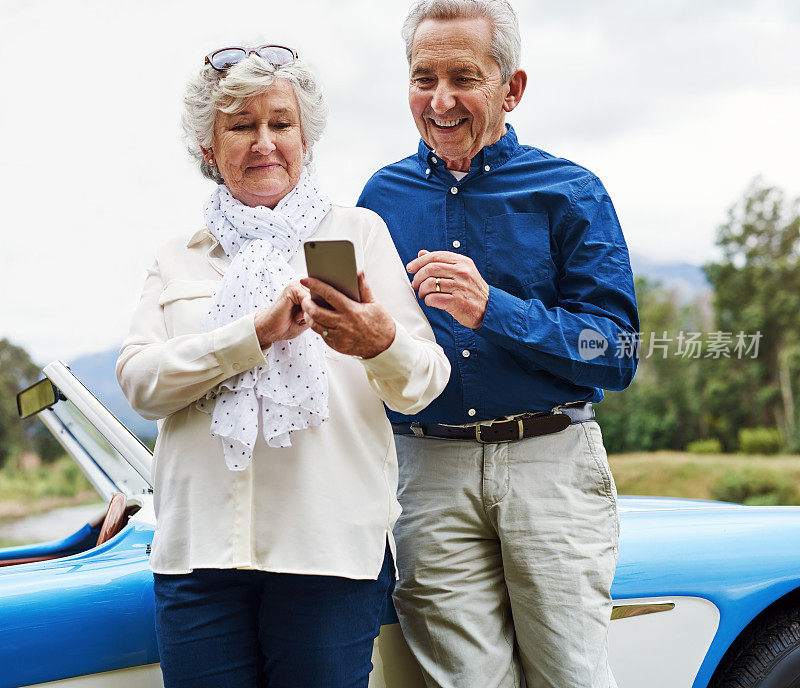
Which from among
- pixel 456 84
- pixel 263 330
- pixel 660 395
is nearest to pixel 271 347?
pixel 263 330

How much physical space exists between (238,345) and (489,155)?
0.88 m

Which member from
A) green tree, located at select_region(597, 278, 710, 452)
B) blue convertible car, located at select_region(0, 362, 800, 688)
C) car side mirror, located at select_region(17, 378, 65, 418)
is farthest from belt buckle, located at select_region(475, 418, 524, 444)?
green tree, located at select_region(597, 278, 710, 452)

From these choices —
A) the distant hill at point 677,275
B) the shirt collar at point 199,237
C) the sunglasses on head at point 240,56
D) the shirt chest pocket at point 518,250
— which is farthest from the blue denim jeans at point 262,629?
the distant hill at point 677,275

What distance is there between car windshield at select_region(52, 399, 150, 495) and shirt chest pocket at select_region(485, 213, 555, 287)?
125cm

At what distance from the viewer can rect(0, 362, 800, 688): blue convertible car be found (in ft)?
5.52

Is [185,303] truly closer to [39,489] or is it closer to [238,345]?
[238,345]

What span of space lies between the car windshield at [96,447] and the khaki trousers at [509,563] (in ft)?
3.18

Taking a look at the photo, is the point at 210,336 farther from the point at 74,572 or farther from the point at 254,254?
the point at 74,572

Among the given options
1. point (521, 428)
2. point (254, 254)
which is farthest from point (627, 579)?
point (254, 254)

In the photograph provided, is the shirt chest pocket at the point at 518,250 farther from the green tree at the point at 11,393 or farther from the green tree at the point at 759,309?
the green tree at the point at 759,309

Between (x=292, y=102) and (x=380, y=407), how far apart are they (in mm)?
640

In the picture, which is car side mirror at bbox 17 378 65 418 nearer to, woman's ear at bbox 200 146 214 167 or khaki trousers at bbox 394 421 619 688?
woman's ear at bbox 200 146 214 167

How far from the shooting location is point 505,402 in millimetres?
1912

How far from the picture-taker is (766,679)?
226cm
